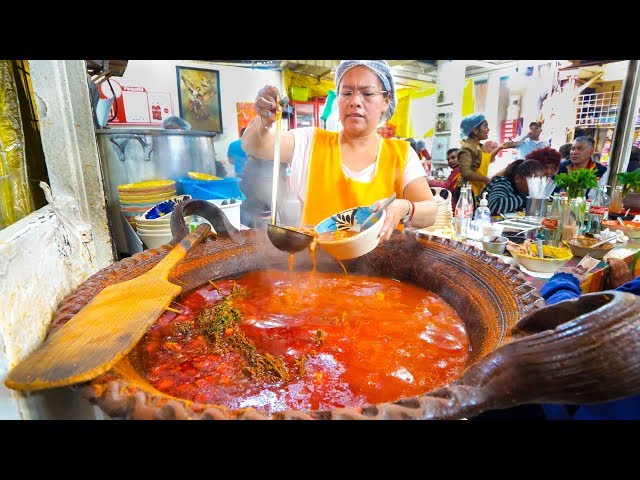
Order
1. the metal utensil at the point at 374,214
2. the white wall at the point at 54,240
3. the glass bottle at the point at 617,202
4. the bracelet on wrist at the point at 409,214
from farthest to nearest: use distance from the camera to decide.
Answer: the glass bottle at the point at 617,202 < the bracelet on wrist at the point at 409,214 < the metal utensil at the point at 374,214 < the white wall at the point at 54,240

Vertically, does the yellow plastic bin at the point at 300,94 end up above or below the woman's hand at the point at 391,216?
above

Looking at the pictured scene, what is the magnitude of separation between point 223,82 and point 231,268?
7010 mm

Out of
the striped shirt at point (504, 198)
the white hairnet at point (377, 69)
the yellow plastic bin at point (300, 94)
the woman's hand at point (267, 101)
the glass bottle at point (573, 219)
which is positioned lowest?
the striped shirt at point (504, 198)

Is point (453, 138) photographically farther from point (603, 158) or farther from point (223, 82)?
point (223, 82)

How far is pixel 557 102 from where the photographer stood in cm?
700

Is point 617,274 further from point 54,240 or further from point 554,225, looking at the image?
point 54,240

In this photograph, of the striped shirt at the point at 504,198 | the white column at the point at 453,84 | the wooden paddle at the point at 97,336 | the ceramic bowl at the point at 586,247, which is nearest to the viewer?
the wooden paddle at the point at 97,336

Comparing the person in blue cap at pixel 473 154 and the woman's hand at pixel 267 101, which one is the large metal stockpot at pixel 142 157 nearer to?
the woman's hand at pixel 267 101

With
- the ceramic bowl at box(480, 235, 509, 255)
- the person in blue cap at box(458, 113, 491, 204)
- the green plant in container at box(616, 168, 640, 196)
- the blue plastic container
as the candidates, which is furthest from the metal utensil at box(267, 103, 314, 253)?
the person in blue cap at box(458, 113, 491, 204)

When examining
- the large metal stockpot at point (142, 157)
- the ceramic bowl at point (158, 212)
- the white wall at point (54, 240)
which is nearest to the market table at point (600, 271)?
the white wall at point (54, 240)

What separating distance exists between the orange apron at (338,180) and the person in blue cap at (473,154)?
12.8ft

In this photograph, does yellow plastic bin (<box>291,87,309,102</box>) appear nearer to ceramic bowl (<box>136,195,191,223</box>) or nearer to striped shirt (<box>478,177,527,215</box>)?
striped shirt (<box>478,177,527,215</box>)

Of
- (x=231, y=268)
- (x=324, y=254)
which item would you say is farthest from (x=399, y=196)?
(x=231, y=268)

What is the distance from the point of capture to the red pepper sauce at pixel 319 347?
114 cm
